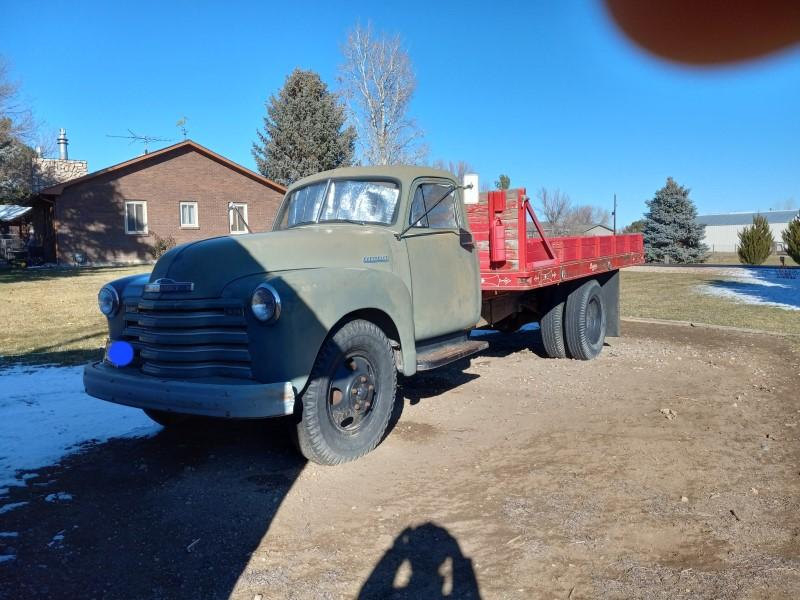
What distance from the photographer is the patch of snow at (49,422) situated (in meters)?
4.62

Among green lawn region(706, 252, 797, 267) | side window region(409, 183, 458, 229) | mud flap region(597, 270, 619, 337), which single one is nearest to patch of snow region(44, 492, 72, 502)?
side window region(409, 183, 458, 229)

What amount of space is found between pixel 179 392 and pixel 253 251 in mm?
1042

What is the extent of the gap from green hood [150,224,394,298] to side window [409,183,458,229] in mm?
567

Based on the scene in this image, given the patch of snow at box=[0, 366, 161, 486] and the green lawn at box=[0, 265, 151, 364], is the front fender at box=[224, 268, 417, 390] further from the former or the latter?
the green lawn at box=[0, 265, 151, 364]

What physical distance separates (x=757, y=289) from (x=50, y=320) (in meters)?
17.0

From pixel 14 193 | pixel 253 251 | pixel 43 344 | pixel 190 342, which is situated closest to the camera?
pixel 190 342

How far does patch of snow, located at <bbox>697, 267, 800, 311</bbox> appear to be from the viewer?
14.4 m

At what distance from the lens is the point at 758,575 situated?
2.96 metres

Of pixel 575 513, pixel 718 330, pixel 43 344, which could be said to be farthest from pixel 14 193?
pixel 575 513

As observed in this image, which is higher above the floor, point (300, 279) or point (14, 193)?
point (14, 193)

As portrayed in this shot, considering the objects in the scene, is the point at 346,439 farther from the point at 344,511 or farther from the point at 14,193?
the point at 14,193

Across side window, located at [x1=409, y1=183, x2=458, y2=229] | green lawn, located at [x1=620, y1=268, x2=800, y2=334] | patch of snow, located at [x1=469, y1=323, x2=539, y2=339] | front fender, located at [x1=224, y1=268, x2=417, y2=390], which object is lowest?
patch of snow, located at [x1=469, y1=323, x2=539, y2=339]

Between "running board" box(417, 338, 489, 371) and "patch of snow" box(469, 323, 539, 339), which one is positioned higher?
"running board" box(417, 338, 489, 371)

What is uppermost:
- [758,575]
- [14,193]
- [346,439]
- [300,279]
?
[14,193]
